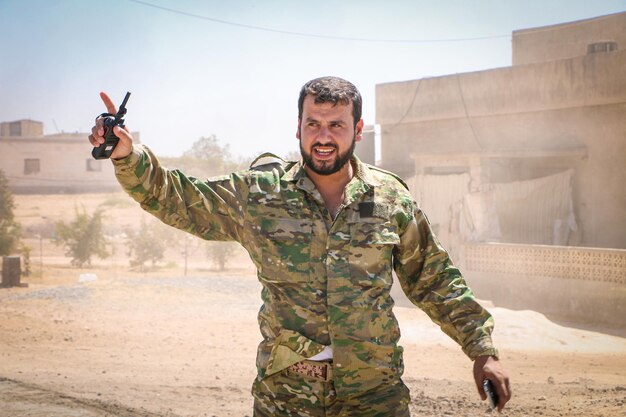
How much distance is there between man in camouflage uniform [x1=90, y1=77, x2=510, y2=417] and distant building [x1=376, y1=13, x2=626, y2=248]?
36.4ft

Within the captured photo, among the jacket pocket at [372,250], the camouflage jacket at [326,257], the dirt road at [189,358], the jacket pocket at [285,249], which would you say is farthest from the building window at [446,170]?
the jacket pocket at [285,249]

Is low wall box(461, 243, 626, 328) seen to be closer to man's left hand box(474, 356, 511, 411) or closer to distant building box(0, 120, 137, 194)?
man's left hand box(474, 356, 511, 411)

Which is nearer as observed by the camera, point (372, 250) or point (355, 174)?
point (372, 250)

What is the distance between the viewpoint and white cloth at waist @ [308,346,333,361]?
2.61m

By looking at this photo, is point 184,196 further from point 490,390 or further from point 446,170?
point 446,170

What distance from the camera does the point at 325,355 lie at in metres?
2.62

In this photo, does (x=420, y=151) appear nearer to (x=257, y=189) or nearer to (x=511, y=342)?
(x=511, y=342)

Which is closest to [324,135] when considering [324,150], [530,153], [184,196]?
[324,150]

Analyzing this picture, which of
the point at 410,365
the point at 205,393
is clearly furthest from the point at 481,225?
the point at 205,393

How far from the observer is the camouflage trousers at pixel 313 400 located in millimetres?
2580

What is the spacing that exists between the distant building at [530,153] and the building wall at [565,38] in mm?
3192

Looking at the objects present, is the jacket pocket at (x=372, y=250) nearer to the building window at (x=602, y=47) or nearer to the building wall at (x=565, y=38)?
the building window at (x=602, y=47)

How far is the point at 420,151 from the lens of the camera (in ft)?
53.8

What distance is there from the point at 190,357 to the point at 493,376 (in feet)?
20.8
